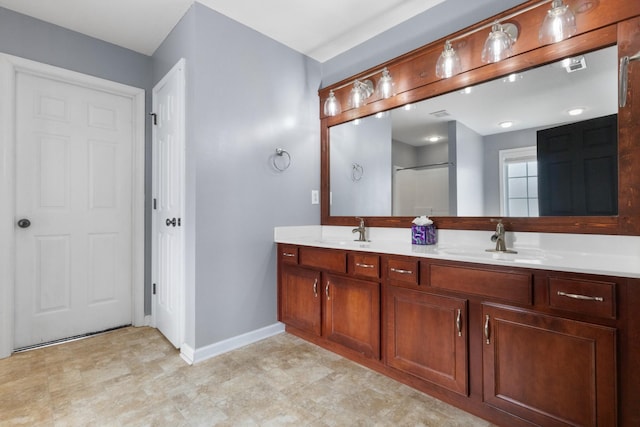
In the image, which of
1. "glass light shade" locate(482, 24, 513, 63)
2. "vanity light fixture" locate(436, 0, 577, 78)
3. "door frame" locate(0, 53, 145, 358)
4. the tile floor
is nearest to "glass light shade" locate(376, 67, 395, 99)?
"vanity light fixture" locate(436, 0, 577, 78)

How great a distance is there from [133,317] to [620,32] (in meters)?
3.86

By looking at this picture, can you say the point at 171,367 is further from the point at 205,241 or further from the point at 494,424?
the point at 494,424

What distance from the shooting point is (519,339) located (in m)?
1.35

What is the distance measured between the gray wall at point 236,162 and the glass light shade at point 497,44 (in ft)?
5.09

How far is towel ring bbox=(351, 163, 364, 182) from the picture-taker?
2708mm

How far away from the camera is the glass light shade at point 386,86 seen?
230cm

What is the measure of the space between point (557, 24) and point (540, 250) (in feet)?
3.84

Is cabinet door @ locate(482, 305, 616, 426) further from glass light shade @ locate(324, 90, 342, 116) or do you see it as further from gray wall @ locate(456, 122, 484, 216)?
glass light shade @ locate(324, 90, 342, 116)

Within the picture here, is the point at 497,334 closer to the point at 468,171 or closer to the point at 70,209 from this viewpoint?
the point at 468,171

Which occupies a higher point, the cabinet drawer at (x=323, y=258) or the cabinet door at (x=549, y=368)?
the cabinet drawer at (x=323, y=258)

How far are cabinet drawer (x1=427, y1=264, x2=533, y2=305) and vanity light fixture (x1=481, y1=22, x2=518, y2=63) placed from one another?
4.05ft

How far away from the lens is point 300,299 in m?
2.41

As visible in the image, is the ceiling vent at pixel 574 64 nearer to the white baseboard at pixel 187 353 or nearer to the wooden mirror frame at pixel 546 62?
the wooden mirror frame at pixel 546 62

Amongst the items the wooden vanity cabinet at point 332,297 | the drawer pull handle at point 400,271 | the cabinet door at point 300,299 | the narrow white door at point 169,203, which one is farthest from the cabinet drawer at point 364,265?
the narrow white door at point 169,203
